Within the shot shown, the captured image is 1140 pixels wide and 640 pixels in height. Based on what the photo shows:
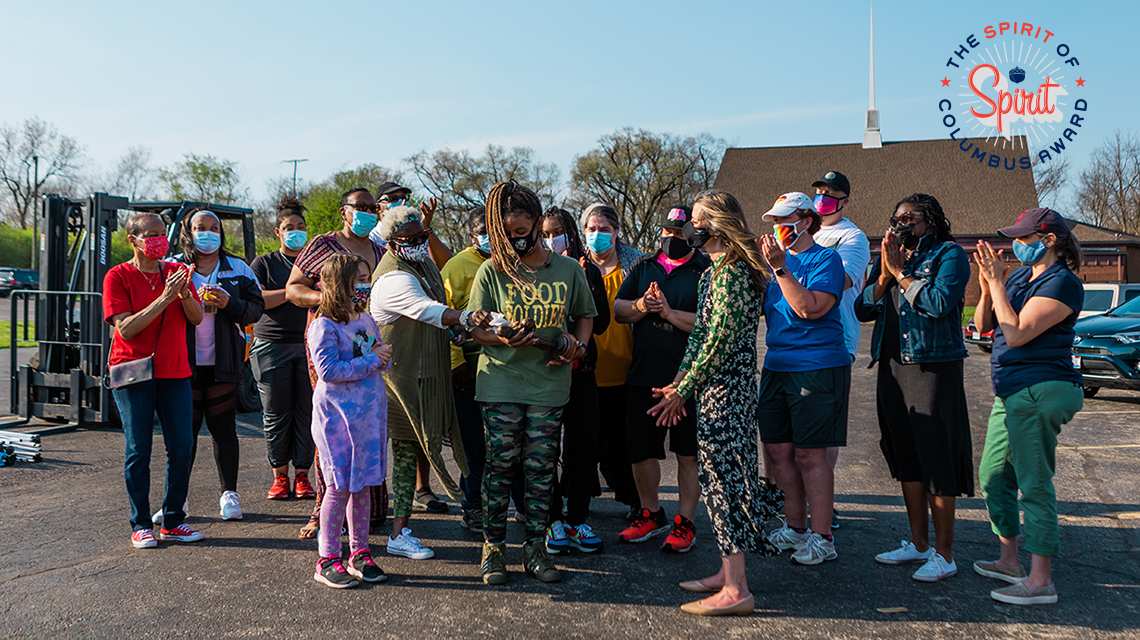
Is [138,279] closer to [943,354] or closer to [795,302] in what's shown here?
[795,302]

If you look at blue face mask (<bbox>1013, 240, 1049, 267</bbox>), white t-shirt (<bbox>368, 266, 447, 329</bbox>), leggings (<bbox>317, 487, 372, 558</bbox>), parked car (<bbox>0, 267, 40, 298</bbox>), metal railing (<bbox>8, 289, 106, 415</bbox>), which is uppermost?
parked car (<bbox>0, 267, 40, 298</bbox>)

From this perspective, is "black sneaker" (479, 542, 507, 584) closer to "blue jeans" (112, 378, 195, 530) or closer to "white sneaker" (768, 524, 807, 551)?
"white sneaker" (768, 524, 807, 551)

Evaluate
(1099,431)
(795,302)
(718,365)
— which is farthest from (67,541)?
(1099,431)

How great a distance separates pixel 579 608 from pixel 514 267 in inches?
67.8

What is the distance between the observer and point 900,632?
3.92 meters

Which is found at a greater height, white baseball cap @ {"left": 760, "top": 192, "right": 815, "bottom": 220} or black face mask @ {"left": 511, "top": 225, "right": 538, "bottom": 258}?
white baseball cap @ {"left": 760, "top": 192, "right": 815, "bottom": 220}

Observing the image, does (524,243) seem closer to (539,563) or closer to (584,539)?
(539,563)

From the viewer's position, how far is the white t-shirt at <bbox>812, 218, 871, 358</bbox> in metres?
5.38

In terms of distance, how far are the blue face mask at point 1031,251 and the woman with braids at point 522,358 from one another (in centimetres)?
221

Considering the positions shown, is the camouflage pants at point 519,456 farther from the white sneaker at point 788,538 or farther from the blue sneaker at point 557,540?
the white sneaker at point 788,538

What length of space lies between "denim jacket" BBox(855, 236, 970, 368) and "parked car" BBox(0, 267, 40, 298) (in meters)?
45.3

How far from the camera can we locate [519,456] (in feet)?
14.9

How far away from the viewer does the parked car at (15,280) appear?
136ft

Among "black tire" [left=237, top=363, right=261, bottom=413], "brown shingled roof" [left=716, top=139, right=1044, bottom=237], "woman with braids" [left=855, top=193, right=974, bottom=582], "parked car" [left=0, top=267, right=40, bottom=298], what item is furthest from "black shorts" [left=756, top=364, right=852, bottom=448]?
"parked car" [left=0, top=267, right=40, bottom=298]
